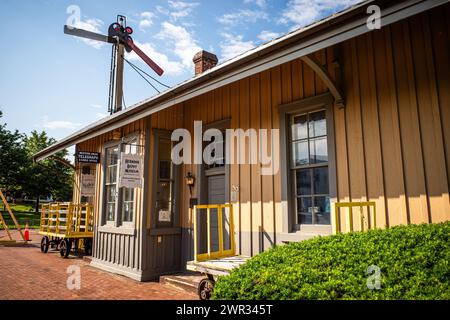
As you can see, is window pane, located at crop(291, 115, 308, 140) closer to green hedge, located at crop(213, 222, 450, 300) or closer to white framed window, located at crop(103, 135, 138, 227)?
green hedge, located at crop(213, 222, 450, 300)

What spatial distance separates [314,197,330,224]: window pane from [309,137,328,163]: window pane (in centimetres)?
64

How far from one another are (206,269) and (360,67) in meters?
3.93

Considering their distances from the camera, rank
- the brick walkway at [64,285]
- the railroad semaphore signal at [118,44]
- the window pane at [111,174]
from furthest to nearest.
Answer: the railroad semaphore signal at [118,44] < the window pane at [111,174] < the brick walkway at [64,285]

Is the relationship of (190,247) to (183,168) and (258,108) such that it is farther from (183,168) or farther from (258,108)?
(258,108)

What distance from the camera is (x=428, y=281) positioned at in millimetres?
2500

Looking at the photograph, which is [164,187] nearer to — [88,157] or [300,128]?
[88,157]

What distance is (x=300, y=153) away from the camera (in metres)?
5.68

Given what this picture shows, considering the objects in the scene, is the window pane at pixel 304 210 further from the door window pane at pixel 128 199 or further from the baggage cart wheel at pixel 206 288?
the door window pane at pixel 128 199

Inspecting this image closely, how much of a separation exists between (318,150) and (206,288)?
295 centimetres

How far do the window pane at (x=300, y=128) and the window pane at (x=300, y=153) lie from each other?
0.12 meters

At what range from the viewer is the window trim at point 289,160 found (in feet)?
16.7

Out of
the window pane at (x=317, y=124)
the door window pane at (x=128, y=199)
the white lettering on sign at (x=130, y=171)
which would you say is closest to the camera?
the window pane at (x=317, y=124)

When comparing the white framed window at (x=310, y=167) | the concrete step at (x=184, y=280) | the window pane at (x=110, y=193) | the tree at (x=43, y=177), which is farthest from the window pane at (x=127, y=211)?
the tree at (x=43, y=177)
